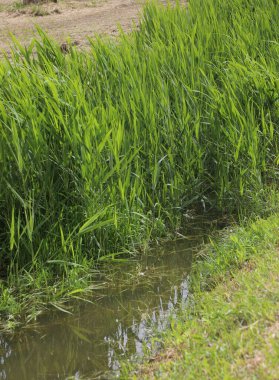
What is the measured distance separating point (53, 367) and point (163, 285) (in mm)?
759

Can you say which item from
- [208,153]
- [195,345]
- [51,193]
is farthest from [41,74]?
[195,345]

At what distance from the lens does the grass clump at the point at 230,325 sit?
2.38 meters

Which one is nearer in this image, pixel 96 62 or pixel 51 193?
pixel 51 193

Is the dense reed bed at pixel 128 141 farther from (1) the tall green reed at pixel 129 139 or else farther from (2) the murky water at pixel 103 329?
(2) the murky water at pixel 103 329

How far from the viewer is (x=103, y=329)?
319cm

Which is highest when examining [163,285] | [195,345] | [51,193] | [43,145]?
[43,145]

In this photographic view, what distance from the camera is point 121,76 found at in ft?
14.1

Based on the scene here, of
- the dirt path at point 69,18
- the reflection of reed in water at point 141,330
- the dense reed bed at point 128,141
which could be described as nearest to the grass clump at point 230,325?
the reflection of reed in water at point 141,330

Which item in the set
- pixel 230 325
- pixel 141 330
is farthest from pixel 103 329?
pixel 230 325

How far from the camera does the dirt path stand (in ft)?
23.6

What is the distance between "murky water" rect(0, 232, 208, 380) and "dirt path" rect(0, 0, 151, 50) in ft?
11.7

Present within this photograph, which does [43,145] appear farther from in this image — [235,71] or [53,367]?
[235,71]

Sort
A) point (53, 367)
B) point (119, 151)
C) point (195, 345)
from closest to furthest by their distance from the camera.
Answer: point (195, 345) → point (53, 367) → point (119, 151)

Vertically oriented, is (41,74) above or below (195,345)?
above
